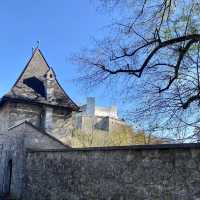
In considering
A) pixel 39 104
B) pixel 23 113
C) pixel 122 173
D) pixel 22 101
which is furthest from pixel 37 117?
pixel 122 173

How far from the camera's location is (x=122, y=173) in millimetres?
9930

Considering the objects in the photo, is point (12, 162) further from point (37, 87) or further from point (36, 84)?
point (36, 84)

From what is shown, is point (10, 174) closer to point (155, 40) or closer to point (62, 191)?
point (62, 191)

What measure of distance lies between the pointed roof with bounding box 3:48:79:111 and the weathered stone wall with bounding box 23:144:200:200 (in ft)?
35.5

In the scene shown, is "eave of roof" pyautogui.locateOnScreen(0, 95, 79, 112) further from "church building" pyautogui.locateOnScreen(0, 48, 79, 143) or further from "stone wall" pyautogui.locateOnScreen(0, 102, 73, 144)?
"stone wall" pyautogui.locateOnScreen(0, 102, 73, 144)

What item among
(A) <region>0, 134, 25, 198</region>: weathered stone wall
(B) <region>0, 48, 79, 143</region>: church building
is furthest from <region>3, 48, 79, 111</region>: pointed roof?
(A) <region>0, 134, 25, 198</region>: weathered stone wall

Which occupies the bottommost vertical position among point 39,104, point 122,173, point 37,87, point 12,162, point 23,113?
point 122,173

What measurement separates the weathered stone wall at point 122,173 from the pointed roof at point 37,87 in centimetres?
1081

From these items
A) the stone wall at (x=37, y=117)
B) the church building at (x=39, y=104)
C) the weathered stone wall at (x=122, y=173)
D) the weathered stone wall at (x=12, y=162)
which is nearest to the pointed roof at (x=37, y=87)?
the church building at (x=39, y=104)

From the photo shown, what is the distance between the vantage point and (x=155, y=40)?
12.7m

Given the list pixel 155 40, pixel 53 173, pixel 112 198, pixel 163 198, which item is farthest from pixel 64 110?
pixel 163 198

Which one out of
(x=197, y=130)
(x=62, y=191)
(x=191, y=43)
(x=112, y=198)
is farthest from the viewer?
(x=62, y=191)

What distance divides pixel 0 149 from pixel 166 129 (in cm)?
1447

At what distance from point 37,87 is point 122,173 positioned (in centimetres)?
1794
